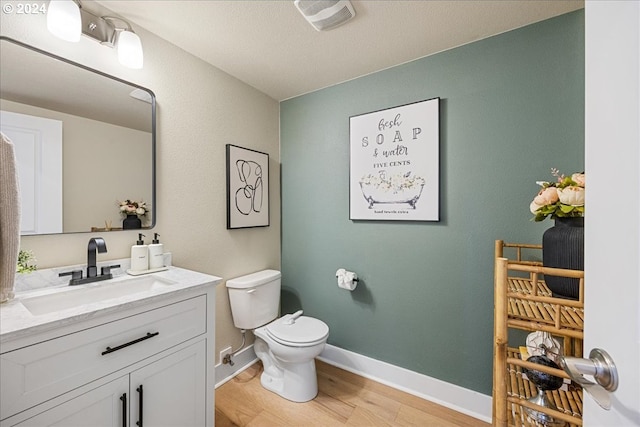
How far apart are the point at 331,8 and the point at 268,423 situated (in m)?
2.29

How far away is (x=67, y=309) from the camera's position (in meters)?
0.96

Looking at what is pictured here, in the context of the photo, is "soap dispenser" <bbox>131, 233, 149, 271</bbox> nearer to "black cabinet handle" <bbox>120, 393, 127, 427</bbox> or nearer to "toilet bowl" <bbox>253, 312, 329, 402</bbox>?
"black cabinet handle" <bbox>120, 393, 127, 427</bbox>

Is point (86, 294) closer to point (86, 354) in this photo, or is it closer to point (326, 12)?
point (86, 354)

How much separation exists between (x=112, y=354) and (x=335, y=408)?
4.34 feet

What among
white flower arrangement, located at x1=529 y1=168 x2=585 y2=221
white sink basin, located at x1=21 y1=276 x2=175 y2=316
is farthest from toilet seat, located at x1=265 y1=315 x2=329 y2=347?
white flower arrangement, located at x1=529 y1=168 x2=585 y2=221

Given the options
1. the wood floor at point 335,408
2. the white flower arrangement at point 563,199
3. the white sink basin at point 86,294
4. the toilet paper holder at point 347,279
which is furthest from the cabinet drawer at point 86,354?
the white flower arrangement at point 563,199

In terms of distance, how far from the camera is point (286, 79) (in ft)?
6.64

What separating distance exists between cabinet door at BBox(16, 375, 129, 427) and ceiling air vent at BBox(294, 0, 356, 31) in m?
1.79

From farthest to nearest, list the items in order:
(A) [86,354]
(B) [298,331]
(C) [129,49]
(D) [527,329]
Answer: (B) [298,331] → (C) [129,49] → (A) [86,354] → (D) [527,329]

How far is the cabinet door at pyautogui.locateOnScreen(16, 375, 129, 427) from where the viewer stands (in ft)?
2.66

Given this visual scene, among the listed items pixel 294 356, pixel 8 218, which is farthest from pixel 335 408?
pixel 8 218

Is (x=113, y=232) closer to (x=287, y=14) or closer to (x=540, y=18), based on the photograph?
(x=287, y=14)
